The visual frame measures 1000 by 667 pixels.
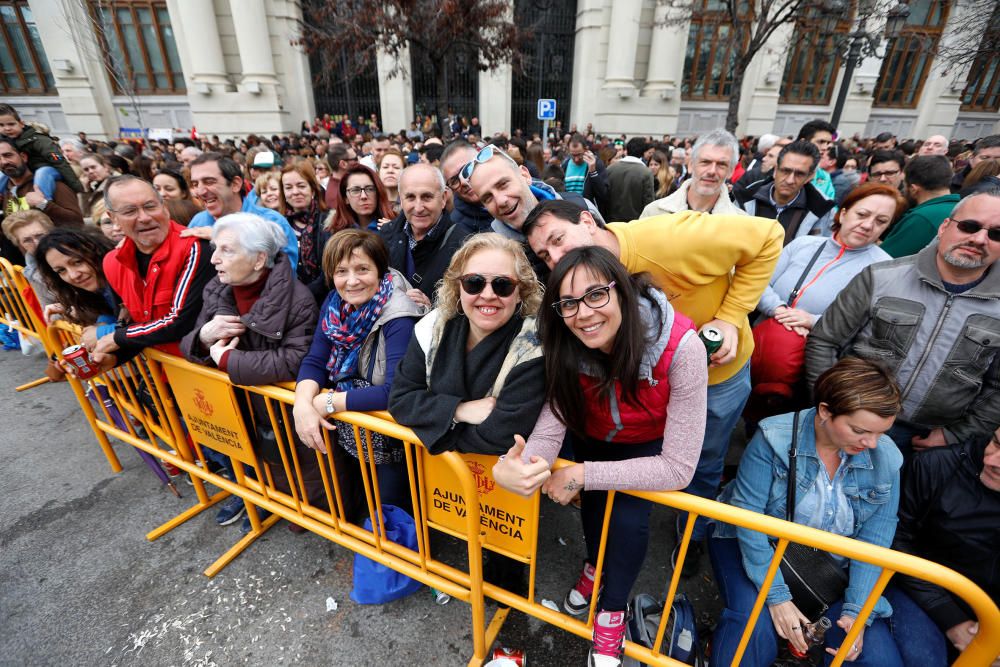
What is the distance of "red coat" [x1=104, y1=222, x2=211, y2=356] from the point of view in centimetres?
248

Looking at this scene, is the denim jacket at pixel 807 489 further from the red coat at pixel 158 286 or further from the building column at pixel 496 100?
the building column at pixel 496 100

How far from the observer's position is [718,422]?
7.29 feet

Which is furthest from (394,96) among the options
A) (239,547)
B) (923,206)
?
(239,547)

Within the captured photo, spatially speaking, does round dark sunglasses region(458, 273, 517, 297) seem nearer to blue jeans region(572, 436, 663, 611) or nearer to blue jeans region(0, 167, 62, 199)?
blue jeans region(572, 436, 663, 611)

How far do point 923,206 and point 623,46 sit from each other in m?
18.6

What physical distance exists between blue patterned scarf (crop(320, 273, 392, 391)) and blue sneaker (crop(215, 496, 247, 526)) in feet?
5.11

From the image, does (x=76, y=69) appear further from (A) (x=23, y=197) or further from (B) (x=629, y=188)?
(B) (x=629, y=188)

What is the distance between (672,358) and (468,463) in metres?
0.96

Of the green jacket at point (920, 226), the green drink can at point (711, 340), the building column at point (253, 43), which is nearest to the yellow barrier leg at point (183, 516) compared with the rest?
the green drink can at point (711, 340)

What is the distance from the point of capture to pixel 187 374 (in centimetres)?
250

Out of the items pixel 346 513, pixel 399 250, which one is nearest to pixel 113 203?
pixel 399 250

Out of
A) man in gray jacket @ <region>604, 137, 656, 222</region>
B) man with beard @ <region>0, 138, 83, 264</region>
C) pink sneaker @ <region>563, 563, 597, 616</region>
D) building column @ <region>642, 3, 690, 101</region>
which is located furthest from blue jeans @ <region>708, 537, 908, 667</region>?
building column @ <region>642, 3, 690, 101</region>

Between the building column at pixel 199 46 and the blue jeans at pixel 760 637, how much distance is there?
22416mm

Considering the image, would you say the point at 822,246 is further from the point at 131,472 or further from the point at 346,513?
the point at 131,472
